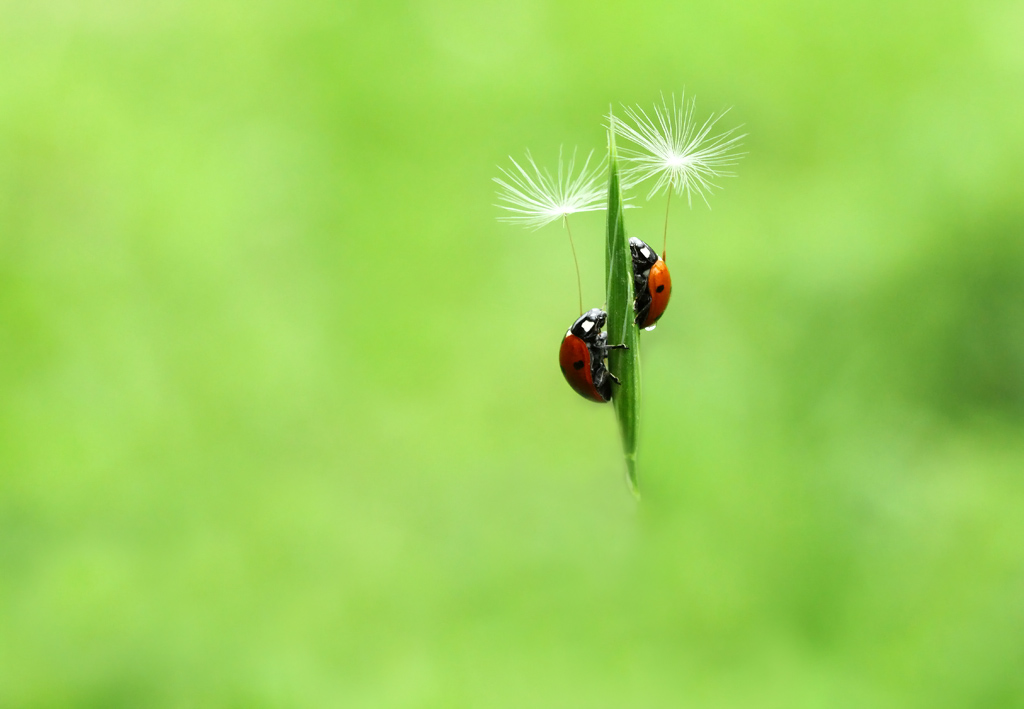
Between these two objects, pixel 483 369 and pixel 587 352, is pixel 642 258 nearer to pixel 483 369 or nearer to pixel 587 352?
pixel 587 352

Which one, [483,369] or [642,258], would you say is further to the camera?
[483,369]

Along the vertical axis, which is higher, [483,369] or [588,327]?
[483,369]

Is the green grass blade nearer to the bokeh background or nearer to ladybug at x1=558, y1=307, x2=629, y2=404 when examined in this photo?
ladybug at x1=558, y1=307, x2=629, y2=404

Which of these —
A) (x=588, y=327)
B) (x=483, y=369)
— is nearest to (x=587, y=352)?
(x=588, y=327)

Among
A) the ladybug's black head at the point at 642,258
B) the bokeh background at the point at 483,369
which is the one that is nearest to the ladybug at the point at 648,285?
the ladybug's black head at the point at 642,258

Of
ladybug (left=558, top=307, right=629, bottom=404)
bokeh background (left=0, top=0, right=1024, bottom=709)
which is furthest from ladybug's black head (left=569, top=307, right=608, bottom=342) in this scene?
bokeh background (left=0, top=0, right=1024, bottom=709)
